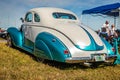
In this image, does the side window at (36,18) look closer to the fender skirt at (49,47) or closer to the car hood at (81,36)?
the fender skirt at (49,47)

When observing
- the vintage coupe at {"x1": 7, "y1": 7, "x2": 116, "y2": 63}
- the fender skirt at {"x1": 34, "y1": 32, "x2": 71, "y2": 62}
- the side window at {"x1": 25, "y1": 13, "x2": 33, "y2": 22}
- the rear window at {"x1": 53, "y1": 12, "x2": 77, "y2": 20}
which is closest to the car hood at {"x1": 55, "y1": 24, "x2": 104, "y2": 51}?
the vintage coupe at {"x1": 7, "y1": 7, "x2": 116, "y2": 63}

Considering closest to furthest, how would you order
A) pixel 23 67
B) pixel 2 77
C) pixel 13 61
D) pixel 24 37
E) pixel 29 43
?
pixel 2 77 < pixel 23 67 < pixel 13 61 < pixel 29 43 < pixel 24 37

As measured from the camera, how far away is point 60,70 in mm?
7168

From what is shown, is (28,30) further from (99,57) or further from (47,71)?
(99,57)

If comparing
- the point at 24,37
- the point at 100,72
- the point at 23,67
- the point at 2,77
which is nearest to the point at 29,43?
the point at 24,37

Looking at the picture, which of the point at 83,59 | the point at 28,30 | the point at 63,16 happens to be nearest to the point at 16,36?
the point at 28,30

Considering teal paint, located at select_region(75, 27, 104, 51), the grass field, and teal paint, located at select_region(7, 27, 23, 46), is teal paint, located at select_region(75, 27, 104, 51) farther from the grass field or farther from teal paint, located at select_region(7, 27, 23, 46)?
teal paint, located at select_region(7, 27, 23, 46)

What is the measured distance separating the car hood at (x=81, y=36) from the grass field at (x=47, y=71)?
26.5 inches

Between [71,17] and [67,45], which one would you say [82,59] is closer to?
[67,45]

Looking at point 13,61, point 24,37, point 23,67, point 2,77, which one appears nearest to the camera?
point 2,77

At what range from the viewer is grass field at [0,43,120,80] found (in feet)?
19.8

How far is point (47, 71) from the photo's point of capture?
6844 mm

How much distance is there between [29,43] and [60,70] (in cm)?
219

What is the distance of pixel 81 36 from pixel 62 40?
1.90 ft
